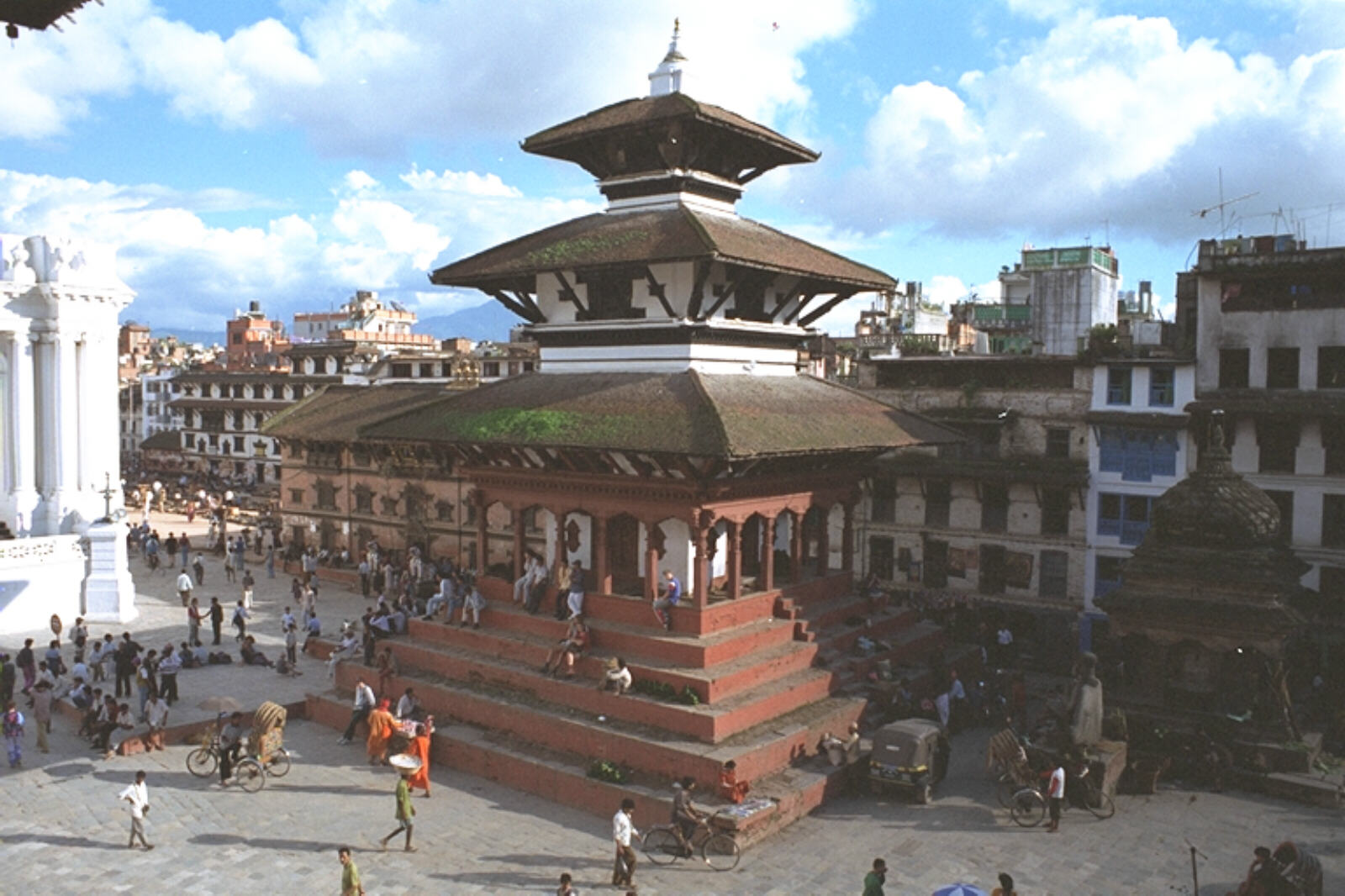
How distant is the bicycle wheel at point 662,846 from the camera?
14.5 meters

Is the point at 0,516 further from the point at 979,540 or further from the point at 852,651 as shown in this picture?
the point at 979,540

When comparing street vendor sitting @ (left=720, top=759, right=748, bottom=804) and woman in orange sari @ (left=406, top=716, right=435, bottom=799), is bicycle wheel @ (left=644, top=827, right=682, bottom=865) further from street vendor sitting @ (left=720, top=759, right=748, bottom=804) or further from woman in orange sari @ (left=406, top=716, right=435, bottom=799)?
woman in orange sari @ (left=406, top=716, right=435, bottom=799)

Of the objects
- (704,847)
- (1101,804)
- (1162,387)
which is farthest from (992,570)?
(704,847)

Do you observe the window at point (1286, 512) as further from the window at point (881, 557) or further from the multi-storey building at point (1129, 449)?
the window at point (881, 557)

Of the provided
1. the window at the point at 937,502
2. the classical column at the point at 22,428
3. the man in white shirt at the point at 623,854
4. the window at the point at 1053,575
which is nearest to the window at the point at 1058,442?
the window at the point at 1053,575

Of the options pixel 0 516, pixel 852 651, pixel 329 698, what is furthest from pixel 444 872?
pixel 0 516

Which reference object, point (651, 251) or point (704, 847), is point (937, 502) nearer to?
point (651, 251)

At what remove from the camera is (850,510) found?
2275 cm

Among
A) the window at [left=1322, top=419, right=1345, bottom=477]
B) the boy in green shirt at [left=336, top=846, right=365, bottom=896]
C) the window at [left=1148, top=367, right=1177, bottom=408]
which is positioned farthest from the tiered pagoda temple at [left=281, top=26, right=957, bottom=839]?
the window at [left=1322, top=419, right=1345, bottom=477]

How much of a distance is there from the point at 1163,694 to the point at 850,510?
727 centimetres

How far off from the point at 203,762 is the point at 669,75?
53.0 feet

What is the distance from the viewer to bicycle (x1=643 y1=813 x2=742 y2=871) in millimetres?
14359

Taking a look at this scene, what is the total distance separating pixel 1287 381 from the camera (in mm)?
25188

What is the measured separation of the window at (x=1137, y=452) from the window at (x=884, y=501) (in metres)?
5.85
